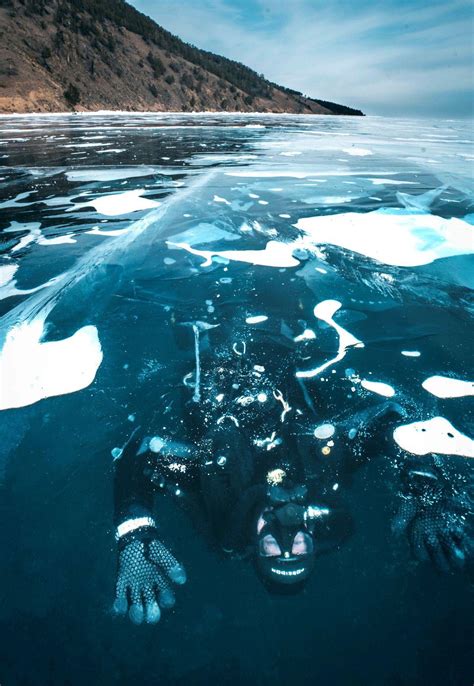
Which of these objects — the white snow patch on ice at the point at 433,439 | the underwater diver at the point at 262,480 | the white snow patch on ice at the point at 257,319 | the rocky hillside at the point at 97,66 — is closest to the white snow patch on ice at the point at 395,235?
the white snow patch on ice at the point at 257,319

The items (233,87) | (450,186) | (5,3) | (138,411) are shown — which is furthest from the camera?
(233,87)

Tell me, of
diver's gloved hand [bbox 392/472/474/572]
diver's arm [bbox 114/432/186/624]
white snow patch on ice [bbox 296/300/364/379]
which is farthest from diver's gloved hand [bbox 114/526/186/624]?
white snow patch on ice [bbox 296/300/364/379]

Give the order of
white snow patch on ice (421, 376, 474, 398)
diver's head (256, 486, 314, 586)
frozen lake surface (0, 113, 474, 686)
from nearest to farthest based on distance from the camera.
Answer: frozen lake surface (0, 113, 474, 686) → diver's head (256, 486, 314, 586) → white snow patch on ice (421, 376, 474, 398)

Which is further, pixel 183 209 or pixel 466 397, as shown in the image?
pixel 183 209

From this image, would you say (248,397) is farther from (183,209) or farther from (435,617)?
(183,209)

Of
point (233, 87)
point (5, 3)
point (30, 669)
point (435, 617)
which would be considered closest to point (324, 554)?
point (435, 617)

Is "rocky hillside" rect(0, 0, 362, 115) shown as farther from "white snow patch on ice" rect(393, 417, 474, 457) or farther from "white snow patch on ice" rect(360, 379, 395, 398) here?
"white snow patch on ice" rect(393, 417, 474, 457)

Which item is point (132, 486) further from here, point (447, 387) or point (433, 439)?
point (447, 387)
